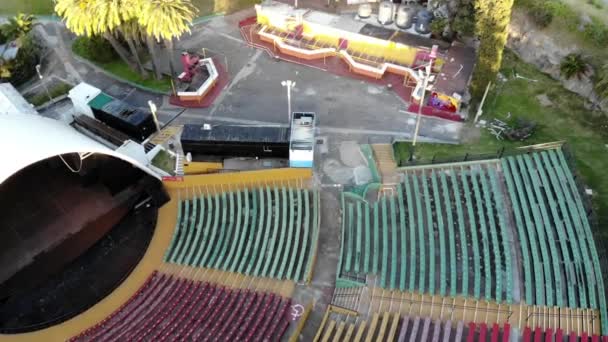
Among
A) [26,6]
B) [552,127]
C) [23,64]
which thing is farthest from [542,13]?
[26,6]

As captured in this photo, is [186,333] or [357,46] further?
[357,46]

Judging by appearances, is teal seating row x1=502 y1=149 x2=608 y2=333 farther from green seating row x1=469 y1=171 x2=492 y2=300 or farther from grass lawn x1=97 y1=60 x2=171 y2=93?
grass lawn x1=97 y1=60 x2=171 y2=93

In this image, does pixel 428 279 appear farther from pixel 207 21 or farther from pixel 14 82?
pixel 14 82

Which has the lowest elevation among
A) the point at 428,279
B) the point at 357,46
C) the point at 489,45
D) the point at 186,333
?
the point at 186,333

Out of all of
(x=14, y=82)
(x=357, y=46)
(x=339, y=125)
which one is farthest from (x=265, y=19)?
(x=14, y=82)

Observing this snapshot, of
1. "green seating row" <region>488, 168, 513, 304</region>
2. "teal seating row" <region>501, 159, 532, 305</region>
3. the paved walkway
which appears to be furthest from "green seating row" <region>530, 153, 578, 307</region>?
the paved walkway

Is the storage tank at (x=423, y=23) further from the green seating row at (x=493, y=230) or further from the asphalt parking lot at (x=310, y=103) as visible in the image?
the green seating row at (x=493, y=230)

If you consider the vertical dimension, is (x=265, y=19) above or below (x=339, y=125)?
above
